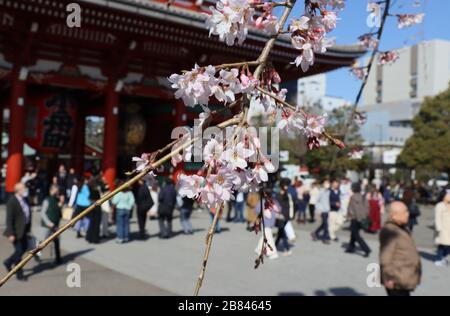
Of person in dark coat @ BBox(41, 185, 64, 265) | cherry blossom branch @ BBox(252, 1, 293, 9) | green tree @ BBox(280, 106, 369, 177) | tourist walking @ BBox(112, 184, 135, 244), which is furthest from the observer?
green tree @ BBox(280, 106, 369, 177)

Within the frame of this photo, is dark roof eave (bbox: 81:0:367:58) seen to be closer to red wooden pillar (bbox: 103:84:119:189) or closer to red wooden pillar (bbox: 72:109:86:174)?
red wooden pillar (bbox: 103:84:119:189)

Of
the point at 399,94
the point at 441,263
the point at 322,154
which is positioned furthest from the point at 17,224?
the point at 399,94

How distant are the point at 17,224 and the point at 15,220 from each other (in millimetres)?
67

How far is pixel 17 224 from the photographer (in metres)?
6.61

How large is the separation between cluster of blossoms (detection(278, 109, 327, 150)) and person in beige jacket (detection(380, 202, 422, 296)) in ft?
10.2

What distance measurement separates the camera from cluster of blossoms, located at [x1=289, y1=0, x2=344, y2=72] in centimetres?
133

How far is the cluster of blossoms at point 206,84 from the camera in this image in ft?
4.10

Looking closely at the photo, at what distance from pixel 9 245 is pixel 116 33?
21.1 feet

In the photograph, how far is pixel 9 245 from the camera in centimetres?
854

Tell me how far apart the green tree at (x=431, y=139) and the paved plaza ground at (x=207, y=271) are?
19.1 m

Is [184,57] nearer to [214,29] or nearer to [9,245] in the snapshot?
[9,245]

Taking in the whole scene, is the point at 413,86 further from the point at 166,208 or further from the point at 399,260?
the point at 399,260

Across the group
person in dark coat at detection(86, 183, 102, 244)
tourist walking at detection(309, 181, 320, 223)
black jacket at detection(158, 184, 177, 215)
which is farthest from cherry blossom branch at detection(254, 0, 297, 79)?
tourist walking at detection(309, 181, 320, 223)

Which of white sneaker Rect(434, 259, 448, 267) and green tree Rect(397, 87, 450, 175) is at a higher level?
green tree Rect(397, 87, 450, 175)
